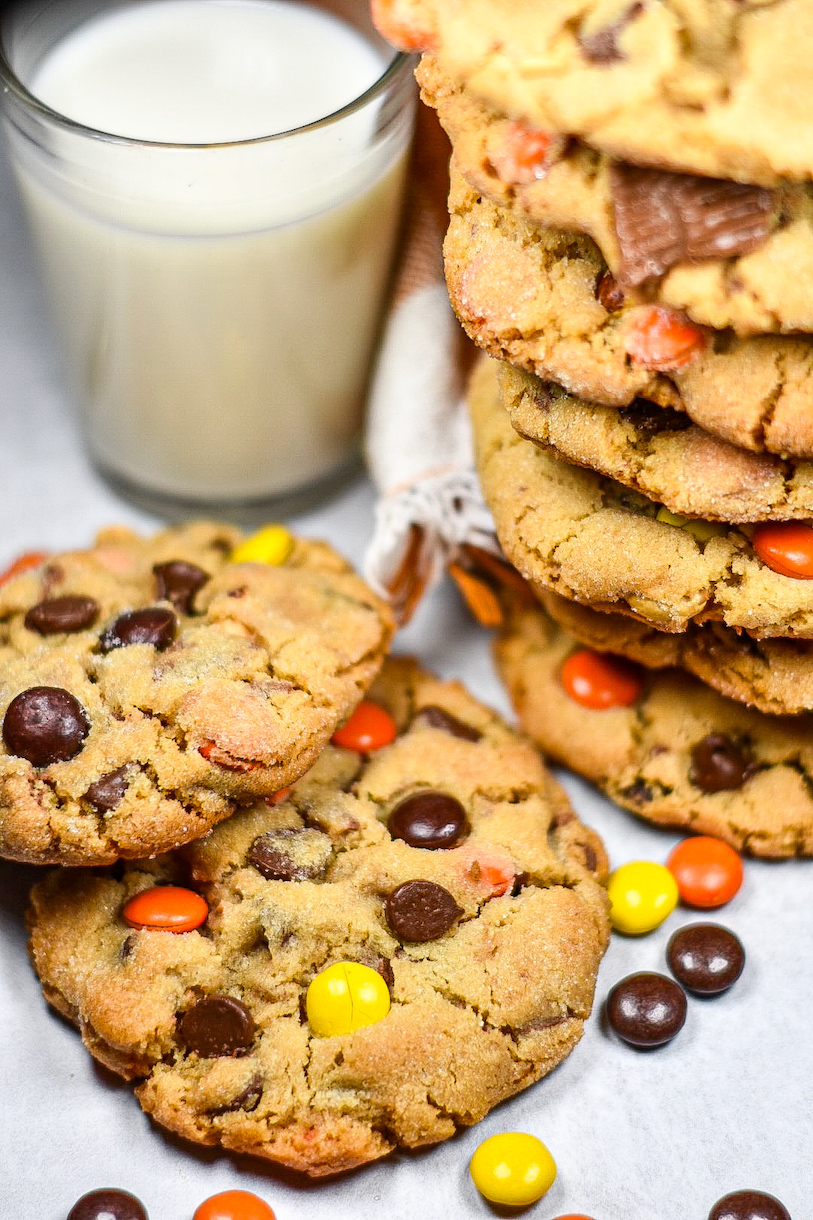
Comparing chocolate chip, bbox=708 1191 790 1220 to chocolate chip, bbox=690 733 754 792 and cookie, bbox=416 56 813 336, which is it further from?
cookie, bbox=416 56 813 336

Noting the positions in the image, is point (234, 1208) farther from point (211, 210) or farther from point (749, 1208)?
point (211, 210)

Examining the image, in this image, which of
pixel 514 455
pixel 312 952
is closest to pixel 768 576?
pixel 514 455

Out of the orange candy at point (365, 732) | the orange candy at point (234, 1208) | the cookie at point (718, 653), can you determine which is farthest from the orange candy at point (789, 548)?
the orange candy at point (234, 1208)

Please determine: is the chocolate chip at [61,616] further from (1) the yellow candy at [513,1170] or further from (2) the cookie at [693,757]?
(1) the yellow candy at [513,1170]

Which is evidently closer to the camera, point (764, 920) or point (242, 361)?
point (764, 920)

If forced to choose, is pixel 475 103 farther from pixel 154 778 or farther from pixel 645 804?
pixel 645 804

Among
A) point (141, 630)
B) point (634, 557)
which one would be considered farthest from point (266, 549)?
point (634, 557)

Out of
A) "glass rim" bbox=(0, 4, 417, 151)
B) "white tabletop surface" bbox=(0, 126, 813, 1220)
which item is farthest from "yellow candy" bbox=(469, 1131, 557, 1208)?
"glass rim" bbox=(0, 4, 417, 151)
